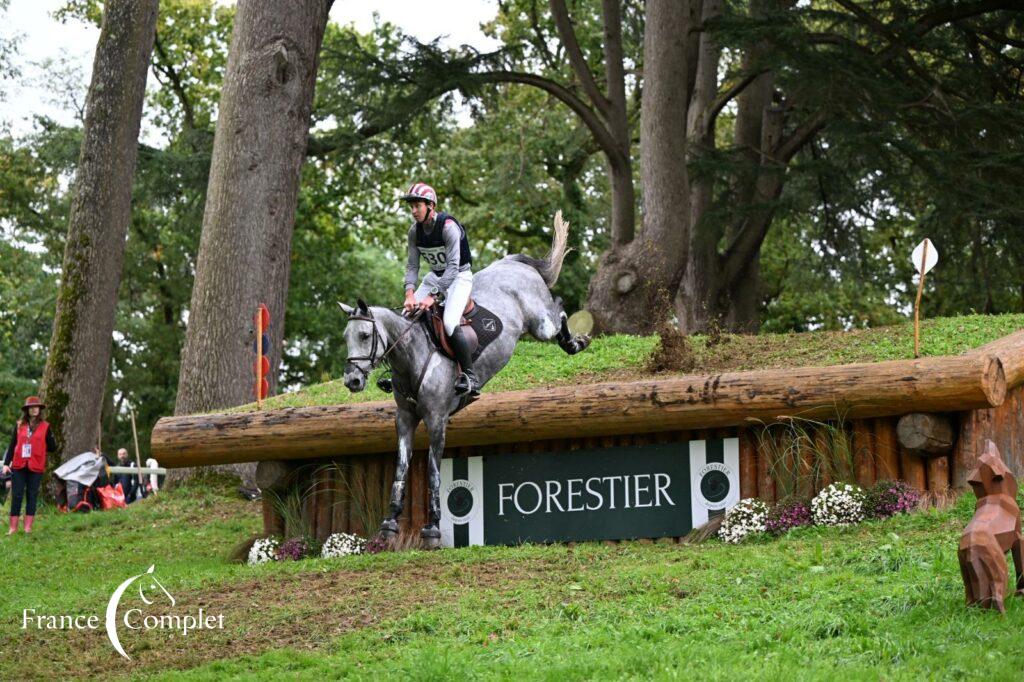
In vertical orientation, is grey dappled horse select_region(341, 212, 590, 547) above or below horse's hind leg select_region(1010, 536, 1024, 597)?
above

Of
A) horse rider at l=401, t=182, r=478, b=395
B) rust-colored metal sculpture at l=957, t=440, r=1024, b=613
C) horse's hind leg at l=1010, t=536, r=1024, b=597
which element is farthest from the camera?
horse rider at l=401, t=182, r=478, b=395

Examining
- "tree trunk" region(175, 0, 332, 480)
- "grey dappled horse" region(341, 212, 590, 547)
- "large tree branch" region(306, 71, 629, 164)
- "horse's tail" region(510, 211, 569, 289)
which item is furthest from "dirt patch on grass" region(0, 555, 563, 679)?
"large tree branch" region(306, 71, 629, 164)

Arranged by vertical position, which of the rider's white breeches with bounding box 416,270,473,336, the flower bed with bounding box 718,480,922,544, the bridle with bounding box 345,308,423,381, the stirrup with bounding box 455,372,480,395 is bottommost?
the flower bed with bounding box 718,480,922,544

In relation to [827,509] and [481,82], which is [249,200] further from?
[827,509]

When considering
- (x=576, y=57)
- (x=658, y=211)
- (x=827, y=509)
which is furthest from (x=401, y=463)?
(x=576, y=57)

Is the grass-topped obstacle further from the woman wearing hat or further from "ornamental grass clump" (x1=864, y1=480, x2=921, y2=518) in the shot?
the woman wearing hat

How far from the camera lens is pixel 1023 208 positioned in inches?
776

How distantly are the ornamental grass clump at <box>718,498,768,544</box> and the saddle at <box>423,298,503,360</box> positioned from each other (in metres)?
2.98

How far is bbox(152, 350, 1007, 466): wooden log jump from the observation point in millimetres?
12930

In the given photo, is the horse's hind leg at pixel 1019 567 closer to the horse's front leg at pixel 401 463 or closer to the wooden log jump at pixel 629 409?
the wooden log jump at pixel 629 409

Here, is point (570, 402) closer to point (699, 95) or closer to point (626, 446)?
point (626, 446)

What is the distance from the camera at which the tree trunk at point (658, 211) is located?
2130 centimetres

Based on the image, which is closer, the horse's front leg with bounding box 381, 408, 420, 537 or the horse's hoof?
the horse's front leg with bounding box 381, 408, 420, 537

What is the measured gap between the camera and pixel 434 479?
12891 mm
